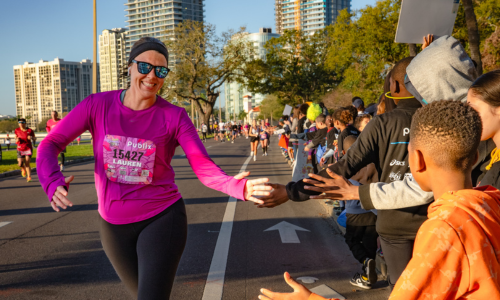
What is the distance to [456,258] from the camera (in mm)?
1318

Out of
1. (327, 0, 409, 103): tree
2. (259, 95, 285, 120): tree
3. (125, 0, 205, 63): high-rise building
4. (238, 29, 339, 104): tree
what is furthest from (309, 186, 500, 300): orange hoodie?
(125, 0, 205, 63): high-rise building

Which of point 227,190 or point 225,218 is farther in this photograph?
point 225,218

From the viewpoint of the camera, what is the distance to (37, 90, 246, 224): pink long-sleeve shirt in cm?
262

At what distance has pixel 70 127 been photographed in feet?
8.96

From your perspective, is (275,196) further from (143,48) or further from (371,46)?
(371,46)

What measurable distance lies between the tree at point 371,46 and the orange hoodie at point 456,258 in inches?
1101

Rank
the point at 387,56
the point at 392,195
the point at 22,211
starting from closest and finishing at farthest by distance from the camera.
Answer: the point at 392,195 < the point at 22,211 < the point at 387,56

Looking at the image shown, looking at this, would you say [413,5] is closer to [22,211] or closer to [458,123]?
[458,123]

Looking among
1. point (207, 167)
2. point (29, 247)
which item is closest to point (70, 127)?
point (207, 167)

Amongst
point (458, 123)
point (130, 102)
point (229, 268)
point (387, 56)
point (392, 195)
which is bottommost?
point (229, 268)

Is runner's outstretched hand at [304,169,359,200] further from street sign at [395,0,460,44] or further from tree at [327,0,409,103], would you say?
tree at [327,0,409,103]

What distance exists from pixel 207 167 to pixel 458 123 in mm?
1549

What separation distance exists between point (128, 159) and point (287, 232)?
4.45 m

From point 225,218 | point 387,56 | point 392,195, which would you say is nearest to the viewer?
point 392,195
